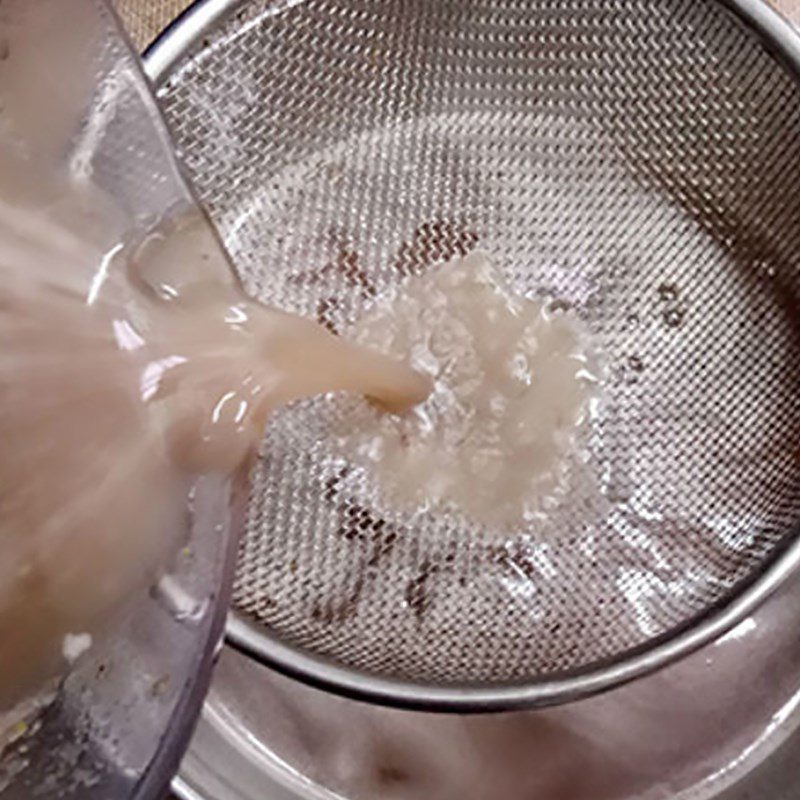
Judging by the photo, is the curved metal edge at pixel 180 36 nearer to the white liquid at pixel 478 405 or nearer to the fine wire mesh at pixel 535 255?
the fine wire mesh at pixel 535 255

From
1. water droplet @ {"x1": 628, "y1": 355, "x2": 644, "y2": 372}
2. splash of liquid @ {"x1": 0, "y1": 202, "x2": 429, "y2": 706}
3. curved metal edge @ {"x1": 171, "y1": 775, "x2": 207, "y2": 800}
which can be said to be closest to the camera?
splash of liquid @ {"x1": 0, "y1": 202, "x2": 429, "y2": 706}

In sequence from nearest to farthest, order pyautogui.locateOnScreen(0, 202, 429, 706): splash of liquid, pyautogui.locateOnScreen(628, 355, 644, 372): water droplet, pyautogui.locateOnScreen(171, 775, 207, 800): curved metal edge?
1. pyautogui.locateOnScreen(0, 202, 429, 706): splash of liquid
2. pyautogui.locateOnScreen(171, 775, 207, 800): curved metal edge
3. pyautogui.locateOnScreen(628, 355, 644, 372): water droplet

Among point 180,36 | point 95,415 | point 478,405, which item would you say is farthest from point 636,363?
point 95,415

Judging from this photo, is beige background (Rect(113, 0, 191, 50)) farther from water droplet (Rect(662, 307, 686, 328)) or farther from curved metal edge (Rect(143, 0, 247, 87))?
water droplet (Rect(662, 307, 686, 328))

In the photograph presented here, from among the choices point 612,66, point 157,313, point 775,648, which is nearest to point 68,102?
point 157,313

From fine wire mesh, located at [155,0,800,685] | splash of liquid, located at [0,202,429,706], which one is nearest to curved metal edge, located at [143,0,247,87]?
fine wire mesh, located at [155,0,800,685]

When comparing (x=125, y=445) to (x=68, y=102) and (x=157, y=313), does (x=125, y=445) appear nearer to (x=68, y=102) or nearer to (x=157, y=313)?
(x=157, y=313)
